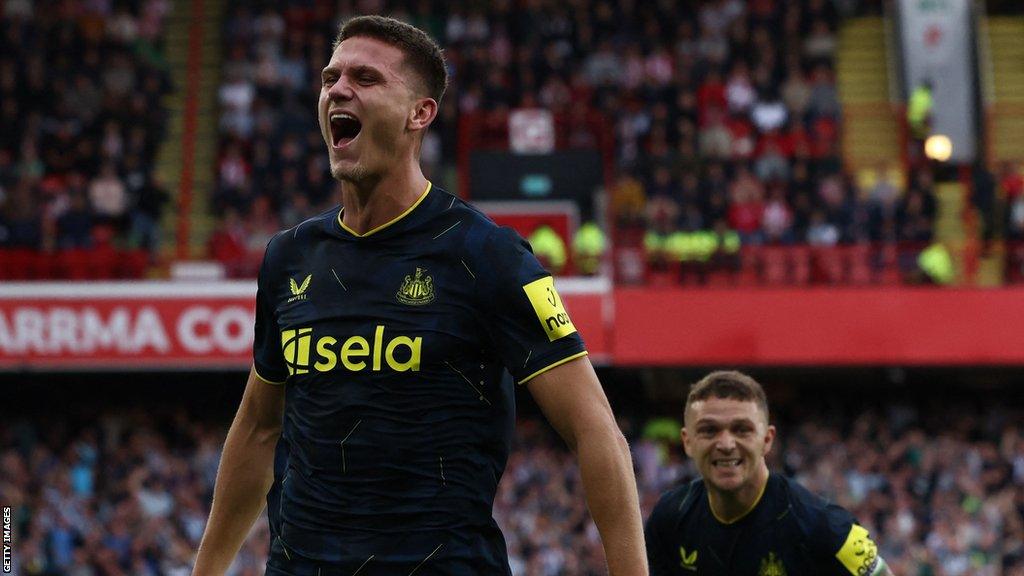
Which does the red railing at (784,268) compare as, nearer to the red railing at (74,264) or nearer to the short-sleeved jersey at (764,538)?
the red railing at (74,264)

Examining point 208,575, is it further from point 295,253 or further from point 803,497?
point 803,497

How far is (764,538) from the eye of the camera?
5824 mm

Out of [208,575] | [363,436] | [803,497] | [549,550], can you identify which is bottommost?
[549,550]

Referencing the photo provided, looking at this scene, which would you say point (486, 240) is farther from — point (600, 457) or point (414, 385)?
point (600, 457)

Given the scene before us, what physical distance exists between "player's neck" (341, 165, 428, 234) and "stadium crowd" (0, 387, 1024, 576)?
1123cm

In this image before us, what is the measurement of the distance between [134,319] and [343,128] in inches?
578

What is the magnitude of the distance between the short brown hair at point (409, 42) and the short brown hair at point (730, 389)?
2.63m

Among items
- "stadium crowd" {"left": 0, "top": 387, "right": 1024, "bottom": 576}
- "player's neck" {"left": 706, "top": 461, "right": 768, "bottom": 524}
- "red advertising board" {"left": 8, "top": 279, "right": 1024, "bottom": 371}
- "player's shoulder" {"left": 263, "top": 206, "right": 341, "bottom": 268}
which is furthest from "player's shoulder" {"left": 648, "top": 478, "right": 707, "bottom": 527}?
"red advertising board" {"left": 8, "top": 279, "right": 1024, "bottom": 371}

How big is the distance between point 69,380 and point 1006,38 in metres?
13.9

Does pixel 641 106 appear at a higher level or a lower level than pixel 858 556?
higher

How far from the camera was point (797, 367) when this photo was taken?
18188 mm

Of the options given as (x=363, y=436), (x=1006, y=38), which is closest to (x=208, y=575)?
(x=363, y=436)

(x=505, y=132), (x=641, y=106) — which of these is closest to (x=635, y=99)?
(x=641, y=106)

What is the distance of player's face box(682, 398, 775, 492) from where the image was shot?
5.81 meters
